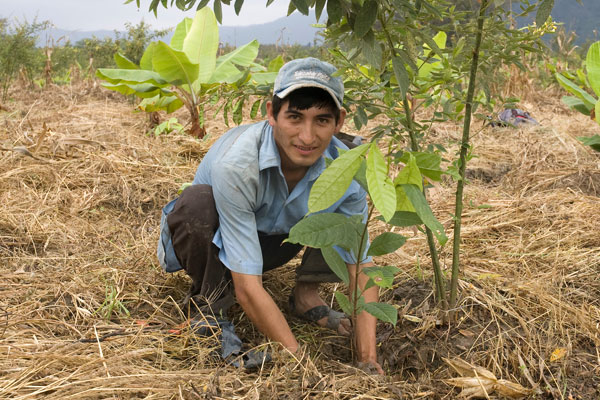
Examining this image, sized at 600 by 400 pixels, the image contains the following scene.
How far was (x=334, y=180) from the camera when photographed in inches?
42.5

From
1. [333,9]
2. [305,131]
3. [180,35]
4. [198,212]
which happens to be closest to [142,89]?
[180,35]

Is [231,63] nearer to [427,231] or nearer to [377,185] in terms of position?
[427,231]

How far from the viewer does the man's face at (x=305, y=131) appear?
5.27ft

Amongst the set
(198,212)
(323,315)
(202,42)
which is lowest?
(323,315)

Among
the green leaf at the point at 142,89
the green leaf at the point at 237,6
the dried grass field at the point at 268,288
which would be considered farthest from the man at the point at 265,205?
the green leaf at the point at 142,89

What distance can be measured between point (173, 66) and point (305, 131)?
6.71 feet

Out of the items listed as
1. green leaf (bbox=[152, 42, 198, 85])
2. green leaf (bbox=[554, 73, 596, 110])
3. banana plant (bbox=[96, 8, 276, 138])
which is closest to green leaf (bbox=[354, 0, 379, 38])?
green leaf (bbox=[554, 73, 596, 110])

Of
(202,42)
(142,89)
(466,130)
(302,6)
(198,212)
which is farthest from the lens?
(202,42)

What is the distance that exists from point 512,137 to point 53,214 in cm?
299

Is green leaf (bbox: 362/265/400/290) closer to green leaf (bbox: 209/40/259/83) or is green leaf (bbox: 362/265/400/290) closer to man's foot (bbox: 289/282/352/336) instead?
man's foot (bbox: 289/282/352/336)

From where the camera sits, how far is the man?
160 centimetres

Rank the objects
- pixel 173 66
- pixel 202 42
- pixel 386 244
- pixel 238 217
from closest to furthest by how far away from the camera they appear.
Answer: pixel 386 244, pixel 238 217, pixel 173 66, pixel 202 42

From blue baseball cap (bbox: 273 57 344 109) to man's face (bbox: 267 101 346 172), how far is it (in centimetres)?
5

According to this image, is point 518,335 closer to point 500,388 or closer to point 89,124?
point 500,388
